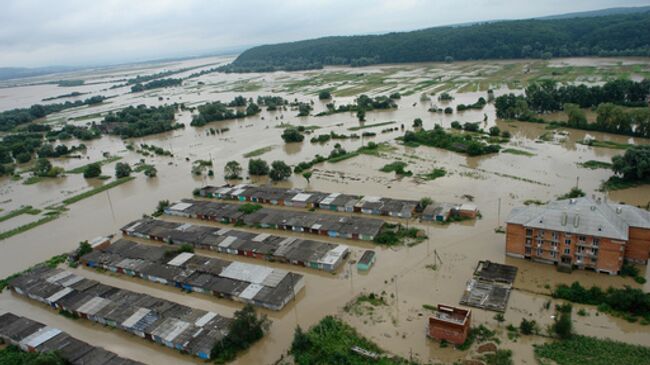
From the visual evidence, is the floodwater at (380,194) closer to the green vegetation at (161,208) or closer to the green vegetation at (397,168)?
the green vegetation at (397,168)

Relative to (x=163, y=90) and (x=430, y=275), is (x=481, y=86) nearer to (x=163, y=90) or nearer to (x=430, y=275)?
(x=430, y=275)

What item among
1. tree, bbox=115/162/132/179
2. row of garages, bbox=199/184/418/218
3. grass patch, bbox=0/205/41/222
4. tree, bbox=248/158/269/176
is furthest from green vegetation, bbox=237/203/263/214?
grass patch, bbox=0/205/41/222

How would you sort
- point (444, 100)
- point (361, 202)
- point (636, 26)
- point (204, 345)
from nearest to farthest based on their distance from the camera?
point (204, 345)
point (361, 202)
point (444, 100)
point (636, 26)

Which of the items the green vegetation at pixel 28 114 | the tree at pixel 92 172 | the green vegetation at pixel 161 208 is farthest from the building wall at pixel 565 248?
the green vegetation at pixel 28 114

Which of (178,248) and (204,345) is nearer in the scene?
(204,345)

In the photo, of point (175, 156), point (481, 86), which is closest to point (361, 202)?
point (175, 156)

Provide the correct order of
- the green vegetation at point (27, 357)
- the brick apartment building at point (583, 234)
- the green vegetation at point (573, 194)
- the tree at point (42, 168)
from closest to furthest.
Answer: the green vegetation at point (27, 357) → the brick apartment building at point (583, 234) → the green vegetation at point (573, 194) → the tree at point (42, 168)
